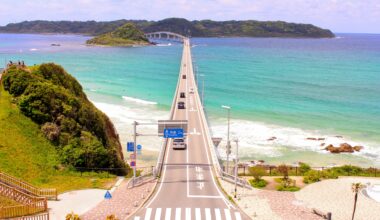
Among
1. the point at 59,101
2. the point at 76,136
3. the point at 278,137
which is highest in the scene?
the point at 59,101

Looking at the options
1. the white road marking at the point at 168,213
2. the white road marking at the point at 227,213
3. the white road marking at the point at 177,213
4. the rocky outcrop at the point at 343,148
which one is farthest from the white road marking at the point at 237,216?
the rocky outcrop at the point at 343,148

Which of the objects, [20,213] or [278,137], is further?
[278,137]

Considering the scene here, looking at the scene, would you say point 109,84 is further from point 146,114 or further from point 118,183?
point 118,183

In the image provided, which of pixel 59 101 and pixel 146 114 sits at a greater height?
pixel 59 101

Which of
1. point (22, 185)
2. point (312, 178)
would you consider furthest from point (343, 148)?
point (22, 185)

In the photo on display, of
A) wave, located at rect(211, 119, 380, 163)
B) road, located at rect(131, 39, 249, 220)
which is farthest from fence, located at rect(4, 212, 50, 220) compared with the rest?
wave, located at rect(211, 119, 380, 163)

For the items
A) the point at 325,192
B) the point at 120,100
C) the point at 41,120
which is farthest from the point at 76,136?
the point at 120,100

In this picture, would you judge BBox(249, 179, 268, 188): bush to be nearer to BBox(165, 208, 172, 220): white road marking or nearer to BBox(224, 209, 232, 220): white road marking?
BBox(224, 209, 232, 220): white road marking
